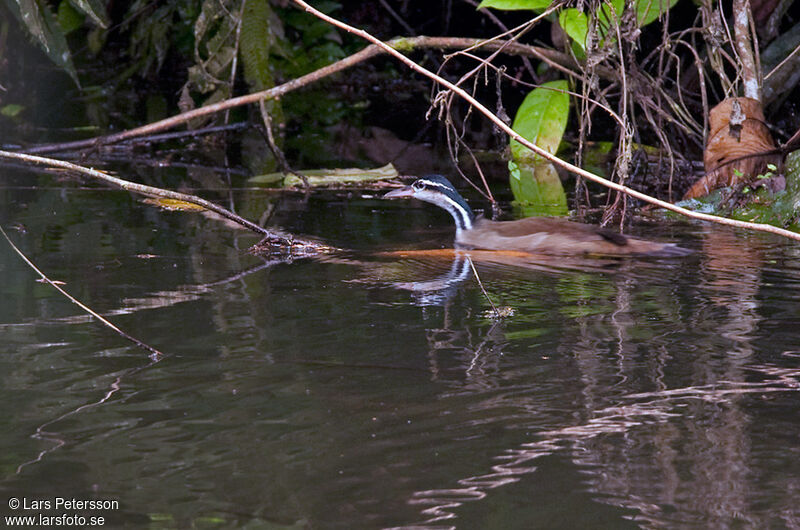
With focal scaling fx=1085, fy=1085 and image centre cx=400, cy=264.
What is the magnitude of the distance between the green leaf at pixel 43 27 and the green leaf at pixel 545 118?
409cm

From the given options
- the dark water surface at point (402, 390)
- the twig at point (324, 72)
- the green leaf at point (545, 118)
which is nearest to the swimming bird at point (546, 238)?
the dark water surface at point (402, 390)

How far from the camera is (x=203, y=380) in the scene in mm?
4105

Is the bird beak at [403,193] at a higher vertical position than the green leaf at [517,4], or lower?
lower

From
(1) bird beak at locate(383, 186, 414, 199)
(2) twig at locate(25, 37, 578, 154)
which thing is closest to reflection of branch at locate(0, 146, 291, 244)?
(1) bird beak at locate(383, 186, 414, 199)

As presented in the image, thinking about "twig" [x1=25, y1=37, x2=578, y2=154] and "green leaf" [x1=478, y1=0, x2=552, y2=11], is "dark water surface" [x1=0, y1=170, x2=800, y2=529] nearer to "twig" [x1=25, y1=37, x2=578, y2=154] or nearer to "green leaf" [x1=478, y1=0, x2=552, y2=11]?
"twig" [x1=25, y1=37, x2=578, y2=154]

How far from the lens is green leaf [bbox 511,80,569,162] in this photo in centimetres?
897

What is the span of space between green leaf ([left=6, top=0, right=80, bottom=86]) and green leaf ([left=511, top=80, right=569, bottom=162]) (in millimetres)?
4086

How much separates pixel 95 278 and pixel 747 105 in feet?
16.0

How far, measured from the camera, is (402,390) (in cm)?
400

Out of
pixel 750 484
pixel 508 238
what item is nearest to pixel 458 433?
pixel 750 484

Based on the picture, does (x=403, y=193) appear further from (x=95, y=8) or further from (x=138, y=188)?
(x=95, y=8)

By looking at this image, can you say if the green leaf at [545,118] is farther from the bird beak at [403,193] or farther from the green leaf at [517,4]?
the bird beak at [403,193]

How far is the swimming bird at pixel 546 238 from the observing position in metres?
6.49

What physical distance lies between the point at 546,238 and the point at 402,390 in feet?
9.39
